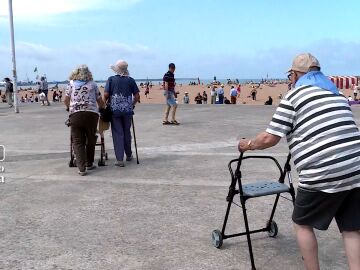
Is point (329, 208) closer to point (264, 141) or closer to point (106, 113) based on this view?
point (264, 141)

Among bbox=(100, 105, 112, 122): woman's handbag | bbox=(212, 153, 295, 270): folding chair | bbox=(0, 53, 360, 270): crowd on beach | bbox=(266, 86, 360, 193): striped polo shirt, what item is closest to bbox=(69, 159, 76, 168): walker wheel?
bbox=(100, 105, 112, 122): woman's handbag

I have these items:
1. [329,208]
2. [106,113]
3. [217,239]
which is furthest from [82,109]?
[329,208]

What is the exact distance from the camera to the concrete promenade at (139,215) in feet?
13.5

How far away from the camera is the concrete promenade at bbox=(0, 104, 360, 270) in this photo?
4.11 m

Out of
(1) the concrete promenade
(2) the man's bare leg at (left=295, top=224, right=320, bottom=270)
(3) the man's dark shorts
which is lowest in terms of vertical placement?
(1) the concrete promenade

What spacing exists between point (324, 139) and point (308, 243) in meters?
0.78

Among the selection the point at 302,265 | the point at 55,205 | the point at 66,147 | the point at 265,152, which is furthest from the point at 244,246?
the point at 66,147

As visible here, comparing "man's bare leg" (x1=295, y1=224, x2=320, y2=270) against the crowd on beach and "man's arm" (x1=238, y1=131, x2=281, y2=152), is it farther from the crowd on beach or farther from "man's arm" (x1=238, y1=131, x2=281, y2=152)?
"man's arm" (x1=238, y1=131, x2=281, y2=152)

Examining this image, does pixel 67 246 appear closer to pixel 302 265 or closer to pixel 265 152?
pixel 302 265

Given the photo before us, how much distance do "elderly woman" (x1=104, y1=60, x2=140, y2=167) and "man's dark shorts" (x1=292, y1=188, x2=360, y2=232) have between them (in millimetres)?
5032

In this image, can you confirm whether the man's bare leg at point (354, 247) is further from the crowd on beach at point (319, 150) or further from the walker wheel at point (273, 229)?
the walker wheel at point (273, 229)

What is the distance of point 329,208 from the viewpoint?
3.22m

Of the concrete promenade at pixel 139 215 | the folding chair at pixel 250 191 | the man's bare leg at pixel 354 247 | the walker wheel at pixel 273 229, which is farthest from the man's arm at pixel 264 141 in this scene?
the walker wheel at pixel 273 229

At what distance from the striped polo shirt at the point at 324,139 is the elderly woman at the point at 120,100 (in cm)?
498
